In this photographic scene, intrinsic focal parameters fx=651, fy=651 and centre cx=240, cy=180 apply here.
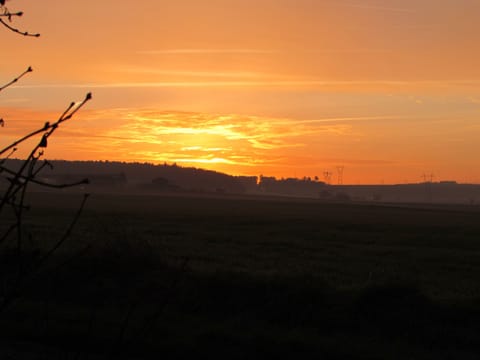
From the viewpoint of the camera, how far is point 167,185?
171625 mm

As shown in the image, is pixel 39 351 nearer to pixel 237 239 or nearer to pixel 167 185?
pixel 237 239

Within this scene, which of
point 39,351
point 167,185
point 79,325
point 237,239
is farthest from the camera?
point 167,185

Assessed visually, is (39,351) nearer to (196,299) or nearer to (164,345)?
(164,345)

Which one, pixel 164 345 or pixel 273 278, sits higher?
pixel 273 278

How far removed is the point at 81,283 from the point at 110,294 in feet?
2.59

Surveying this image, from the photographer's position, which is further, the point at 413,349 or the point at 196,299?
the point at 196,299

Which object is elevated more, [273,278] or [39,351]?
[273,278]

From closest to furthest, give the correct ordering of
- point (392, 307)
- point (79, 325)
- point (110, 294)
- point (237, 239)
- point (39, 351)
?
1. point (39, 351)
2. point (79, 325)
3. point (392, 307)
4. point (110, 294)
5. point (237, 239)

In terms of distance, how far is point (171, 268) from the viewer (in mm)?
15969

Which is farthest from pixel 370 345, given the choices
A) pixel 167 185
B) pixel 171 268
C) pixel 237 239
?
pixel 167 185

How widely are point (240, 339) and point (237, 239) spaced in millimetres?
23630

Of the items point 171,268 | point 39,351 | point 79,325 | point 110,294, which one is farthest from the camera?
point 171,268

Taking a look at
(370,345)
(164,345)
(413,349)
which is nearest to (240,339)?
(164,345)

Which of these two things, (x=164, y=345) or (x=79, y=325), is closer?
(x=164, y=345)
